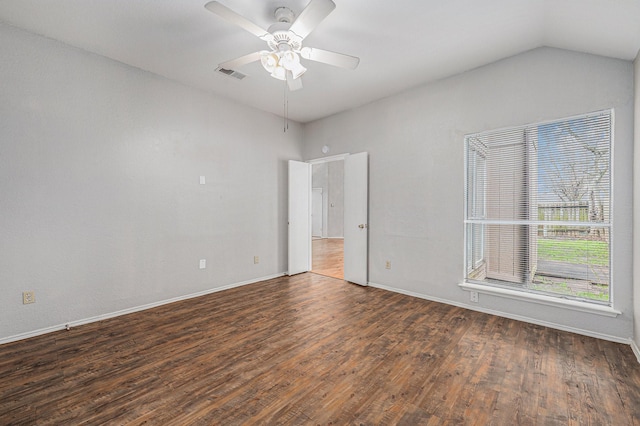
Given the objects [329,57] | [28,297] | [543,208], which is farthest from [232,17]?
[543,208]

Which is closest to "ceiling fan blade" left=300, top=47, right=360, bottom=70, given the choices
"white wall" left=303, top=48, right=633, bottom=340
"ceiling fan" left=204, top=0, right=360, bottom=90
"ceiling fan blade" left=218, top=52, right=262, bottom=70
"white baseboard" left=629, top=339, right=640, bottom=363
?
"ceiling fan" left=204, top=0, right=360, bottom=90

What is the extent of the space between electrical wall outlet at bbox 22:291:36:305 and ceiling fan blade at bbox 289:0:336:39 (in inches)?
132

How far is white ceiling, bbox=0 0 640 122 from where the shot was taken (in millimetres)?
2248

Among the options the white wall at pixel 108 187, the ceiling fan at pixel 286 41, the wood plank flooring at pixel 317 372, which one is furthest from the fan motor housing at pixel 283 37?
the wood plank flooring at pixel 317 372

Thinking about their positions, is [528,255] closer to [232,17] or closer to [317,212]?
[232,17]

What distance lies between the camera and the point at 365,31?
8.53ft

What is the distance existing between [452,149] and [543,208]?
1.18 metres

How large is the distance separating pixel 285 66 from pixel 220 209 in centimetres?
249

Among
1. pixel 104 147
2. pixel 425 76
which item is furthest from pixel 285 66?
pixel 104 147

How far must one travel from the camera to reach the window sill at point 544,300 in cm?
262

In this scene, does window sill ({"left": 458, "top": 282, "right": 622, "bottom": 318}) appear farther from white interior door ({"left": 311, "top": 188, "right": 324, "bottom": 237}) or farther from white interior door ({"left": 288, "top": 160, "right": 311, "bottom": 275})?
white interior door ({"left": 311, "top": 188, "right": 324, "bottom": 237})

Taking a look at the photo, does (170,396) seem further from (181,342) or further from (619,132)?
(619,132)

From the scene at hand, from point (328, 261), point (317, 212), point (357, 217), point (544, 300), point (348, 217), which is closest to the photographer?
point (544, 300)

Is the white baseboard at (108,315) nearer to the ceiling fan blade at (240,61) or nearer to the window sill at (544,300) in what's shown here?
the ceiling fan blade at (240,61)
